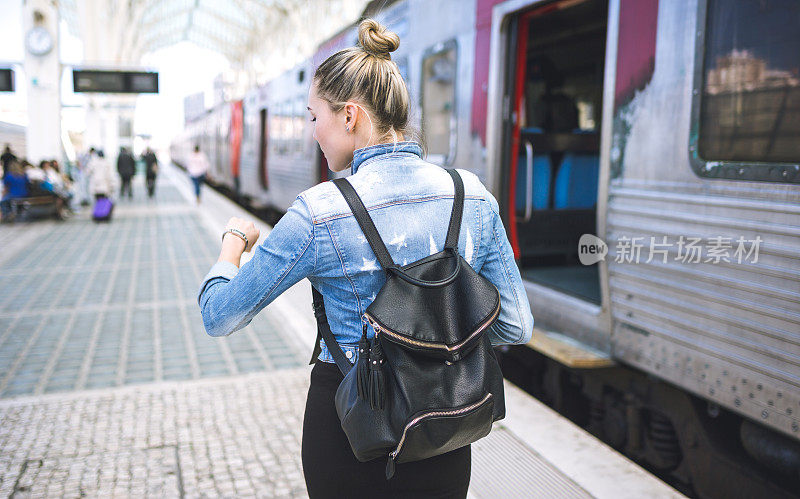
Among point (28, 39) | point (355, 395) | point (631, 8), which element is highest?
point (28, 39)

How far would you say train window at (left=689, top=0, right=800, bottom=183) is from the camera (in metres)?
2.62

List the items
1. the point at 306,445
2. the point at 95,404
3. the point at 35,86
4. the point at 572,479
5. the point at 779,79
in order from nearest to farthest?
the point at 306,445
the point at 779,79
the point at 572,479
the point at 95,404
the point at 35,86

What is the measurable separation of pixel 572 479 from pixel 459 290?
6.11ft

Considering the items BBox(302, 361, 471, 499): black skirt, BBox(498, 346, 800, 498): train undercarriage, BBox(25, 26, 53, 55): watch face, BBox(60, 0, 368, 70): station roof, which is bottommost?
BBox(498, 346, 800, 498): train undercarriage

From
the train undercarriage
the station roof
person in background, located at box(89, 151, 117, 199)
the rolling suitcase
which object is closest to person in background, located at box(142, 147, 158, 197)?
the station roof

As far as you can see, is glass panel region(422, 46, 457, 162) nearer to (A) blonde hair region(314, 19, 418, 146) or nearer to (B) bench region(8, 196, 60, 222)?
(A) blonde hair region(314, 19, 418, 146)

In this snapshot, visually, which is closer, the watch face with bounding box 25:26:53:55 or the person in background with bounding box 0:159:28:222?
the person in background with bounding box 0:159:28:222

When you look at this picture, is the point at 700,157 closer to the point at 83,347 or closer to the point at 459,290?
the point at 459,290

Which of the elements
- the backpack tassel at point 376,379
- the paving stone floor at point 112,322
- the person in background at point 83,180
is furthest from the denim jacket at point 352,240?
the person in background at point 83,180

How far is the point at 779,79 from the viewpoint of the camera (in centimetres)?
266

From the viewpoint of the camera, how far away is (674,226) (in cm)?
316

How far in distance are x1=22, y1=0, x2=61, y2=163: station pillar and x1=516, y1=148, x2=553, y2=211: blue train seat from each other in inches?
490

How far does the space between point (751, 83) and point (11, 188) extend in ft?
43.8

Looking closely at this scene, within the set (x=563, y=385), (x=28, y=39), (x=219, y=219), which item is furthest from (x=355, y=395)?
(x=28, y=39)
